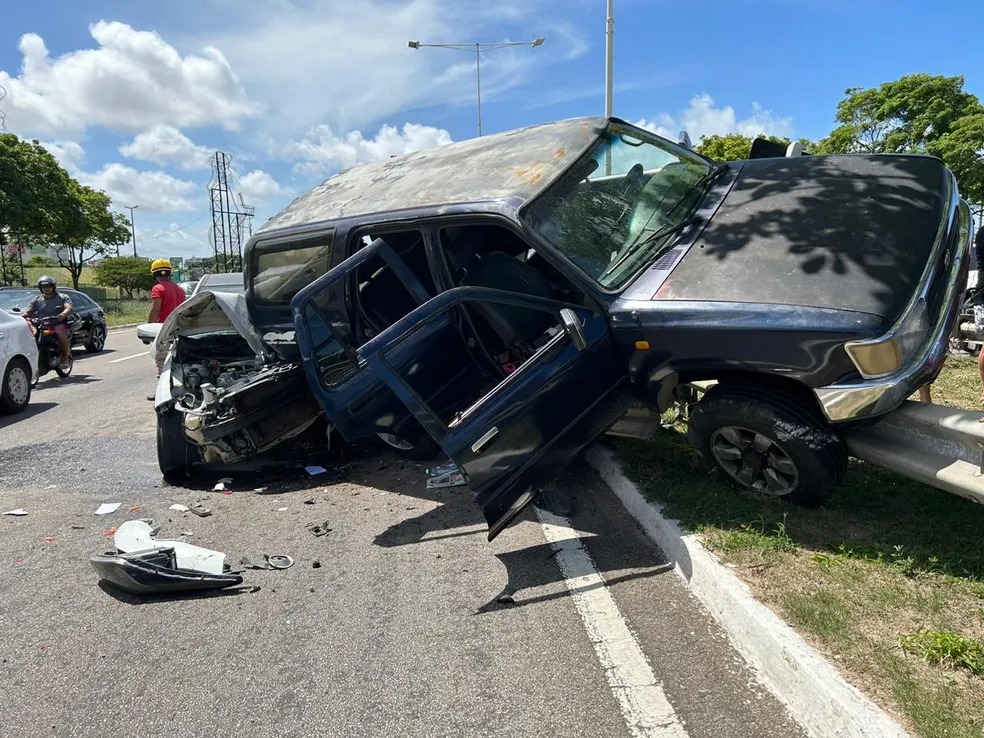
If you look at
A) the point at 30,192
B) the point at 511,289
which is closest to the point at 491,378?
the point at 511,289

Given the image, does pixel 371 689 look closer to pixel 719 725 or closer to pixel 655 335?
pixel 719 725

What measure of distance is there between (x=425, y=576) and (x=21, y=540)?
109 inches

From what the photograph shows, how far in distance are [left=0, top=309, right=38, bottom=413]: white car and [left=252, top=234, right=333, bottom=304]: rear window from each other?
15.8 ft

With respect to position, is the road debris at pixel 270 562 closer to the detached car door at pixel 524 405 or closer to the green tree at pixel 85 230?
the detached car door at pixel 524 405

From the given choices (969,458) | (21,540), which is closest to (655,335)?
(969,458)

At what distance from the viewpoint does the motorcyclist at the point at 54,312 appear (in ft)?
36.0

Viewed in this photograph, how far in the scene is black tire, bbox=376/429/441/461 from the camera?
4.86 m

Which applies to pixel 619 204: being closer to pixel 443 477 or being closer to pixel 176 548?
pixel 443 477

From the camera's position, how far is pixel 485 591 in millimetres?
3416

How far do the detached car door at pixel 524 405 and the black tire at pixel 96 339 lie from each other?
14.4m

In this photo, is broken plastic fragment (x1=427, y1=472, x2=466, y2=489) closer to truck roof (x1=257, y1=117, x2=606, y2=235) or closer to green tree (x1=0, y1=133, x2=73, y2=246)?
truck roof (x1=257, y1=117, x2=606, y2=235)

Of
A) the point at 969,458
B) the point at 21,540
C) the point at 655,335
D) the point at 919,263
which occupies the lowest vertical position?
the point at 21,540

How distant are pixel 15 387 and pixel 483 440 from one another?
781cm

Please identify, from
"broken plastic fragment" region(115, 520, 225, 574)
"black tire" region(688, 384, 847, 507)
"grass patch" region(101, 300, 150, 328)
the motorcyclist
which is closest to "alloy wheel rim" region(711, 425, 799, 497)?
"black tire" region(688, 384, 847, 507)
